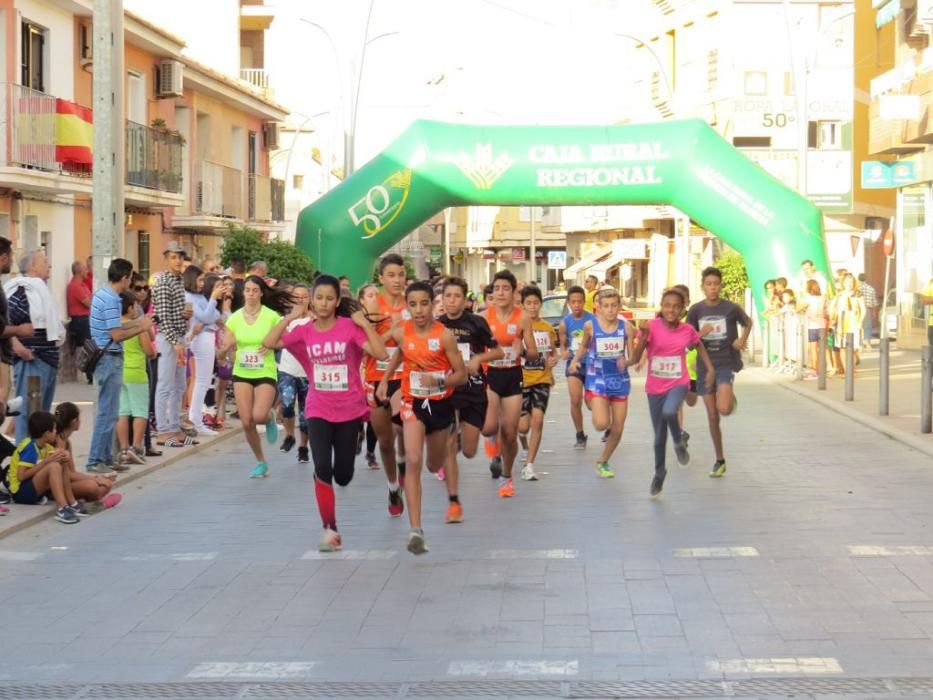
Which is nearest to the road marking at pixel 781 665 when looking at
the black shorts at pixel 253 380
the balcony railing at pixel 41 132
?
the black shorts at pixel 253 380

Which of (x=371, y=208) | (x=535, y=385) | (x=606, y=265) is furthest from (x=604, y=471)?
(x=606, y=265)

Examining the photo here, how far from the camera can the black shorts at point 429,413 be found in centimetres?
1009

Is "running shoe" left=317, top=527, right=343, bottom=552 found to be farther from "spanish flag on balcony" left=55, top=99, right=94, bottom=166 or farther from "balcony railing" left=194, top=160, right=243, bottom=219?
"balcony railing" left=194, top=160, right=243, bottom=219

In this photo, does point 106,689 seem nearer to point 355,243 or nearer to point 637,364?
point 637,364

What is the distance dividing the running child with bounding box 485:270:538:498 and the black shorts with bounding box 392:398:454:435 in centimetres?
205

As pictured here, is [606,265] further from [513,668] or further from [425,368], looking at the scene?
[513,668]

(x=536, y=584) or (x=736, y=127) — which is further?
(x=736, y=127)

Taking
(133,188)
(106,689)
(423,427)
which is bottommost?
(106,689)

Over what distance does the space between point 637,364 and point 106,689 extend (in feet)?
23.5

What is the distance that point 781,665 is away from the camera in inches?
256

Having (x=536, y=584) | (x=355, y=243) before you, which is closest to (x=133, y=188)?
(x=355, y=243)

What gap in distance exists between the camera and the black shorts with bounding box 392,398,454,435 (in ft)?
33.1

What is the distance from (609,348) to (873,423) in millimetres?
5783

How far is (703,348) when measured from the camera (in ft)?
41.7
